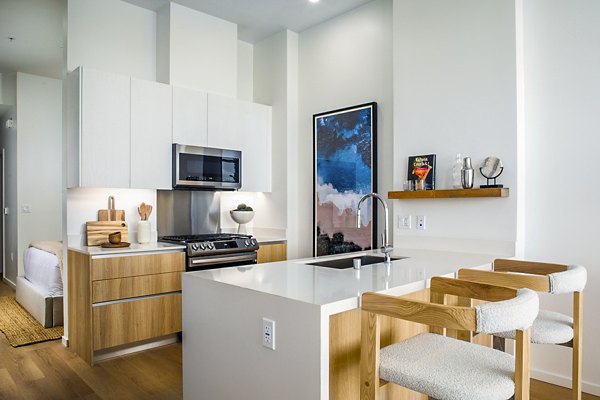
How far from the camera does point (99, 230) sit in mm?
3635

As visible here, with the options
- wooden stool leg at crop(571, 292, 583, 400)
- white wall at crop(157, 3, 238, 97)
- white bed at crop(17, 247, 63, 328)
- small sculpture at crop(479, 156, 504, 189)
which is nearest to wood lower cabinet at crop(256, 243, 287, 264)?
white wall at crop(157, 3, 238, 97)

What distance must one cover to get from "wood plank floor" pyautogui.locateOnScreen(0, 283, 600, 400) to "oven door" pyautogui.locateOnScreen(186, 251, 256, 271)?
71 cm

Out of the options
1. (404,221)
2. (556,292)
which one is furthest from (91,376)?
(556,292)

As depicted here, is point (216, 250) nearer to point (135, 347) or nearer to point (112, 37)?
point (135, 347)

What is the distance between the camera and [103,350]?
10.9 feet

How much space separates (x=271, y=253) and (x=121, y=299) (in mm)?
1522

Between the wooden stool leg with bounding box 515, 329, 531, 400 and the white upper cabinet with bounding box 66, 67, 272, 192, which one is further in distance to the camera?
the white upper cabinet with bounding box 66, 67, 272, 192

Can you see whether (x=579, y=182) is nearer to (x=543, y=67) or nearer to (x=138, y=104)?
(x=543, y=67)

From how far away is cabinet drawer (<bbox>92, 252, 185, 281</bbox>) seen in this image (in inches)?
123

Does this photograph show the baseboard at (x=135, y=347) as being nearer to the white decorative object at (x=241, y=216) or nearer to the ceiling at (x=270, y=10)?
the white decorative object at (x=241, y=216)

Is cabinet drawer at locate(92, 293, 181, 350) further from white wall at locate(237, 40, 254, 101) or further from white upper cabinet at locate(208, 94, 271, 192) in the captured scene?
white wall at locate(237, 40, 254, 101)

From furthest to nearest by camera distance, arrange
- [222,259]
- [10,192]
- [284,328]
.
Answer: [10,192]
[222,259]
[284,328]

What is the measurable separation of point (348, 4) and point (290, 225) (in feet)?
7.34

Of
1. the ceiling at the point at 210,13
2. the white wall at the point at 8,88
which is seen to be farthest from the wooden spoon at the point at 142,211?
the white wall at the point at 8,88
